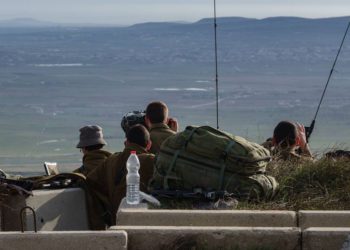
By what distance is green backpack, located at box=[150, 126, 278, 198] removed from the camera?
696 cm

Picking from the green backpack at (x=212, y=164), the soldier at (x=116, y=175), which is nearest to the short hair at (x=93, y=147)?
the soldier at (x=116, y=175)

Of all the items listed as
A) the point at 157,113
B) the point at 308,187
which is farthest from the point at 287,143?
the point at 157,113

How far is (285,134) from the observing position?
8602 mm

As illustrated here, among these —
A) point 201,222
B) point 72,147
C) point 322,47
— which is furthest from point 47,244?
point 322,47

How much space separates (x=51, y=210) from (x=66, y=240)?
6.92 feet

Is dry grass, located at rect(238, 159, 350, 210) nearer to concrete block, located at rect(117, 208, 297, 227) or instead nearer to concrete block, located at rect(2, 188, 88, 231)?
concrete block, located at rect(117, 208, 297, 227)

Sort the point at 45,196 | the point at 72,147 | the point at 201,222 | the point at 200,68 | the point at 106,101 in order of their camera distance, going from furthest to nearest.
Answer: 1. the point at 200,68
2. the point at 106,101
3. the point at 72,147
4. the point at 45,196
5. the point at 201,222

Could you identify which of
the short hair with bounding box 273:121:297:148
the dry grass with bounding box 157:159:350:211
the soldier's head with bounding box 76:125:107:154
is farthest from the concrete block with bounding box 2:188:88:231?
the short hair with bounding box 273:121:297:148

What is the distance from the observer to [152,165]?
7703 mm

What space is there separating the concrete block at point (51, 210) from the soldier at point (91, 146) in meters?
0.59

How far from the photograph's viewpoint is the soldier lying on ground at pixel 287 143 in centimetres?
848

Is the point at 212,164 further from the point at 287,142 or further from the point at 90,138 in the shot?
the point at 287,142

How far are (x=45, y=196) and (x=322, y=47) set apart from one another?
98542 mm

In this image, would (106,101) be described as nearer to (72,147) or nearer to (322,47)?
(72,147)
